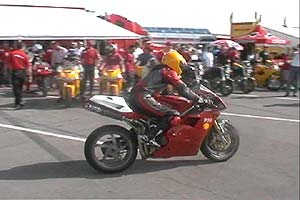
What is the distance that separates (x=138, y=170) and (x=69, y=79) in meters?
5.35

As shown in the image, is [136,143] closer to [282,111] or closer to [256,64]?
[282,111]

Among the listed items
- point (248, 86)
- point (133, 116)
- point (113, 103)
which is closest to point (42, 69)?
point (248, 86)

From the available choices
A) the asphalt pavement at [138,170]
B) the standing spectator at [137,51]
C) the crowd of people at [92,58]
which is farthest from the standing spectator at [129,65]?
the asphalt pavement at [138,170]

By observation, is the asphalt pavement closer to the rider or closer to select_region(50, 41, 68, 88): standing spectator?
the rider

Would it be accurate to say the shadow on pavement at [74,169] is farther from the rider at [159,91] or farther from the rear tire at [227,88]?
the rear tire at [227,88]

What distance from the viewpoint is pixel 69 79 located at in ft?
33.7

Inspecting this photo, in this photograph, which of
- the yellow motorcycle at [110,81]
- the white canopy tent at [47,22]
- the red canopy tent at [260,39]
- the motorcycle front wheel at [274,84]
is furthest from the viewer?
the red canopy tent at [260,39]

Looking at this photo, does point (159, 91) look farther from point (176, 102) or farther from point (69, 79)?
point (69, 79)

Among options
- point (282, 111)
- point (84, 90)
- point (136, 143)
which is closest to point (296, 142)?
point (136, 143)

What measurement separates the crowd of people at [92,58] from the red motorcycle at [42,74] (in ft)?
0.49

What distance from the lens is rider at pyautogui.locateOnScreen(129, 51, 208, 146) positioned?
16.9 ft

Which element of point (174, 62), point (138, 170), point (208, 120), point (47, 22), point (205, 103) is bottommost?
point (138, 170)

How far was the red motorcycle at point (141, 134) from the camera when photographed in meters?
5.15

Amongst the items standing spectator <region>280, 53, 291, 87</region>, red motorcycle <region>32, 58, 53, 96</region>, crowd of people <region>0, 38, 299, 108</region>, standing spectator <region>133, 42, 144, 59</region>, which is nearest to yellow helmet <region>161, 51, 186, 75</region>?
crowd of people <region>0, 38, 299, 108</region>
